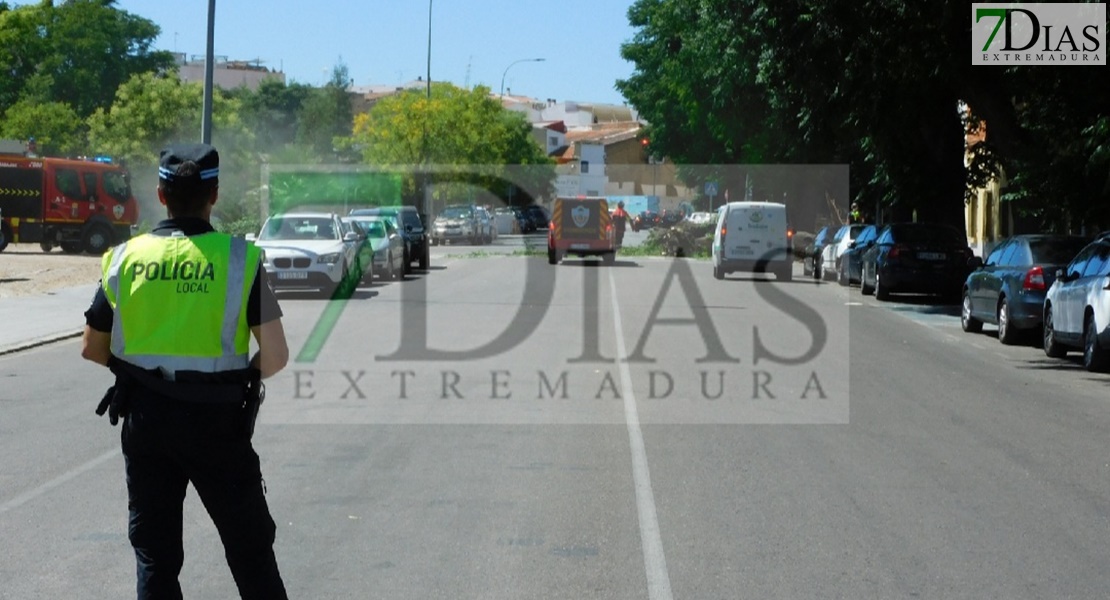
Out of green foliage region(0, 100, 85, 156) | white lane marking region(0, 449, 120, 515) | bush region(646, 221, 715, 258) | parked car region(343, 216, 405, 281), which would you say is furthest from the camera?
green foliage region(0, 100, 85, 156)

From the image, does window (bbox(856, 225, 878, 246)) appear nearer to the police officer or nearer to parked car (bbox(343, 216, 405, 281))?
parked car (bbox(343, 216, 405, 281))

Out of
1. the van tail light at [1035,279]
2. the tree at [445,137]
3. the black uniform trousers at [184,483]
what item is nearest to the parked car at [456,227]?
the tree at [445,137]

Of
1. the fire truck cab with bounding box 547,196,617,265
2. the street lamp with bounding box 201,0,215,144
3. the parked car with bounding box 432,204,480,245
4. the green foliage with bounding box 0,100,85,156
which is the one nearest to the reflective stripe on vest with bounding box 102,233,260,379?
the street lamp with bounding box 201,0,215,144

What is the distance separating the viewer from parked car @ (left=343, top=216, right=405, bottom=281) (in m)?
34.1

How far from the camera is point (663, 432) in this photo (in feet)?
38.1

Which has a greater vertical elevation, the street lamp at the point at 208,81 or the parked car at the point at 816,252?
the street lamp at the point at 208,81

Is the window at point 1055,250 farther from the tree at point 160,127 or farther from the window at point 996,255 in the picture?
the tree at point 160,127

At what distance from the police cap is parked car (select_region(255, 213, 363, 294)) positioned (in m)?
22.9

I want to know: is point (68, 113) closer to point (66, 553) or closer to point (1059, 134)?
point (1059, 134)

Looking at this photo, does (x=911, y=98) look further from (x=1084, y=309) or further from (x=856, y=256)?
(x=1084, y=309)

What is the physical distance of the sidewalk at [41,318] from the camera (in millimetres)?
18969

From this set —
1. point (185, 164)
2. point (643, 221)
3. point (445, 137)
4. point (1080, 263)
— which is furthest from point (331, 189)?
point (185, 164)

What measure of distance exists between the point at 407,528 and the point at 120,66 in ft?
336
